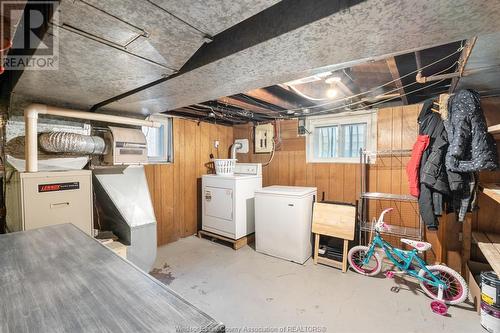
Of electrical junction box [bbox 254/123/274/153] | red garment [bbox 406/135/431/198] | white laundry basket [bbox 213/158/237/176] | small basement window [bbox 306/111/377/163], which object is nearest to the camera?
red garment [bbox 406/135/431/198]

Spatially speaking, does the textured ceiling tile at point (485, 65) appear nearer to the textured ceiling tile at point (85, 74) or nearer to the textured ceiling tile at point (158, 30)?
the textured ceiling tile at point (158, 30)

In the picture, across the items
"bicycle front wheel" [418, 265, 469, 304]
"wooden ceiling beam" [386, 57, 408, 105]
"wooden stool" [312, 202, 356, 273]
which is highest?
"wooden ceiling beam" [386, 57, 408, 105]

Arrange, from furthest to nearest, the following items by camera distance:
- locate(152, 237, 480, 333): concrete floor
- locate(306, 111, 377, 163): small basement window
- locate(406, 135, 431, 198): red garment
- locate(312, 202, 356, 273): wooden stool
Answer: locate(306, 111, 377, 163): small basement window, locate(312, 202, 356, 273): wooden stool, locate(406, 135, 431, 198): red garment, locate(152, 237, 480, 333): concrete floor

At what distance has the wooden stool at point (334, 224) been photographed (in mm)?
2581

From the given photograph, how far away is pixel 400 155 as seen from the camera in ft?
8.87

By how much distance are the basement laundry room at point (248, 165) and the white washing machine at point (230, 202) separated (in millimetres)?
29

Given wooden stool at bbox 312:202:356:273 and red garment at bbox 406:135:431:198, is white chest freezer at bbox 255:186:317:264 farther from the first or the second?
red garment at bbox 406:135:431:198

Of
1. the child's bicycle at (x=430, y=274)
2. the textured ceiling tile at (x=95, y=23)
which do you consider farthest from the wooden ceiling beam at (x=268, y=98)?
the child's bicycle at (x=430, y=274)

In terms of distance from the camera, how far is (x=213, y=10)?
82 cm

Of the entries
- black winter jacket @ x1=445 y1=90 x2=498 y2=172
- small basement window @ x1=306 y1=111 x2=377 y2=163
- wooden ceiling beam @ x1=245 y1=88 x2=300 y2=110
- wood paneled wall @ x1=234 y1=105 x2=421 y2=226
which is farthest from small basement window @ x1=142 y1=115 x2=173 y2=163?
black winter jacket @ x1=445 y1=90 x2=498 y2=172

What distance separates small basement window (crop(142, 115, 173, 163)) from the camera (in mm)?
3273

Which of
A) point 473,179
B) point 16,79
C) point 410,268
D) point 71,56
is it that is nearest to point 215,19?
point 71,56

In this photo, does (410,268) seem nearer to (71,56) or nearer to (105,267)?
(105,267)

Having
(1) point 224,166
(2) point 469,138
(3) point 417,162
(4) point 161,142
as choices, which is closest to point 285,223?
(1) point 224,166
